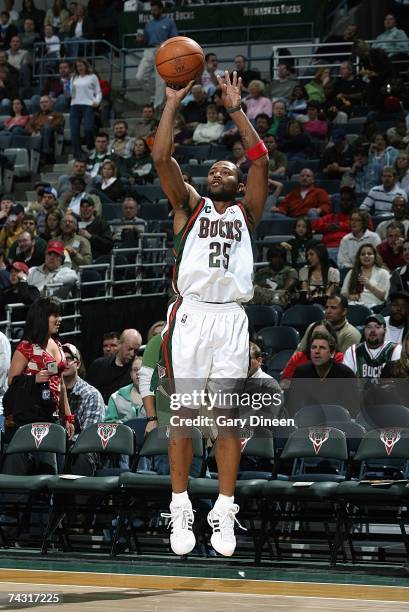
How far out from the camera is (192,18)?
66.2ft

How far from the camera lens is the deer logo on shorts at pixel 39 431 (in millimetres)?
9039

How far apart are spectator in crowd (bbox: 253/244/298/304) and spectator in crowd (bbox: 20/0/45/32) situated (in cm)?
1064

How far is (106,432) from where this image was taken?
9023 millimetres

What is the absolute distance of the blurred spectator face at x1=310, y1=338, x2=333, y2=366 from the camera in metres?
9.48

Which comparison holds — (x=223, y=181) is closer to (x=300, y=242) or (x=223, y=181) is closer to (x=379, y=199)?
(x=300, y=242)

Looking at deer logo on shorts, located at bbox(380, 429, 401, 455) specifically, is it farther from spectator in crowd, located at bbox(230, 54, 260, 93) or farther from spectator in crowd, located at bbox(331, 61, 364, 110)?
spectator in crowd, located at bbox(230, 54, 260, 93)

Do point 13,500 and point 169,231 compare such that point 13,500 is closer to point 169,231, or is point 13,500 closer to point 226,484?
point 226,484

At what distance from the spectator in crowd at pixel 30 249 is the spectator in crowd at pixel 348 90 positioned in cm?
503

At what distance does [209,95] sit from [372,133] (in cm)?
331

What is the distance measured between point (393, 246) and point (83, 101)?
→ 696 cm

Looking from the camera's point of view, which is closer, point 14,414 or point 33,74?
point 14,414

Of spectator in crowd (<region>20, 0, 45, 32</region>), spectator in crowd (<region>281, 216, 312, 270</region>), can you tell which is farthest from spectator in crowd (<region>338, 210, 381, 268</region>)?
spectator in crowd (<region>20, 0, 45, 32</region>)

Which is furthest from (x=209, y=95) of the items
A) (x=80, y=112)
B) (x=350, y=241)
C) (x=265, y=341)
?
(x=265, y=341)

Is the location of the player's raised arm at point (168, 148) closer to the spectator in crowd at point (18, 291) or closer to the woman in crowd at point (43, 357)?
the woman in crowd at point (43, 357)
